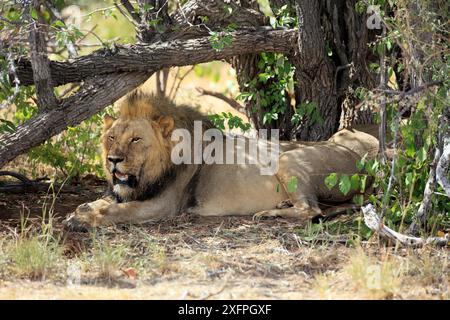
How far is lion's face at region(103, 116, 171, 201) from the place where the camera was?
6.38m

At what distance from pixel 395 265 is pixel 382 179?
36.7 inches

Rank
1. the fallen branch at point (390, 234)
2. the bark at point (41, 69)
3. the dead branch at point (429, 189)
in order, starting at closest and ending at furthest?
the fallen branch at point (390, 234), the dead branch at point (429, 189), the bark at point (41, 69)

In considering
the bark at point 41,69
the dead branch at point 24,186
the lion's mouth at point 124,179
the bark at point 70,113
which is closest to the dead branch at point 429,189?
the lion's mouth at point 124,179

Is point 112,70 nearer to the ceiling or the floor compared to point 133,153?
nearer to the ceiling

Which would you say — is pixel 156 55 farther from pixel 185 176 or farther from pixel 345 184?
pixel 345 184

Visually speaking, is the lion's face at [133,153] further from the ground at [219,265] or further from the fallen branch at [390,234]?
the fallen branch at [390,234]

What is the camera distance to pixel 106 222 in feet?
20.9

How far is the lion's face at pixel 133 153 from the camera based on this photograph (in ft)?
20.9

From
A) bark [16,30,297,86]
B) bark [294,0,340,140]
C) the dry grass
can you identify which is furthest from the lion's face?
bark [294,0,340,140]

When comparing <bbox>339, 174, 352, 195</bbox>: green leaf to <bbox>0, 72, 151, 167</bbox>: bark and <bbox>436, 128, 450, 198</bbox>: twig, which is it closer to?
<bbox>436, 128, 450, 198</bbox>: twig

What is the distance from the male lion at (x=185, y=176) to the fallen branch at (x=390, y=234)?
1.03 m

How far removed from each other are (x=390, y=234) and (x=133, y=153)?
214 centimetres

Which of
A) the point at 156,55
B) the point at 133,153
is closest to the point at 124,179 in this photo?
the point at 133,153

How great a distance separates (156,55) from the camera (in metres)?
6.74
